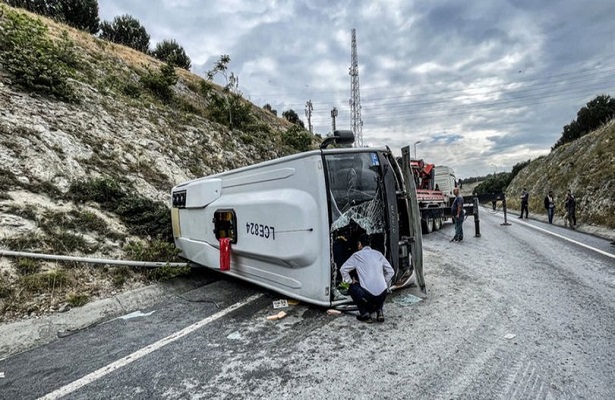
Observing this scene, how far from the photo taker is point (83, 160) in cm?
791

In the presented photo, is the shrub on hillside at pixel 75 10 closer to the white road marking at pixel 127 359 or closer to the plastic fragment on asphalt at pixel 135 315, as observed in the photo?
the plastic fragment on asphalt at pixel 135 315

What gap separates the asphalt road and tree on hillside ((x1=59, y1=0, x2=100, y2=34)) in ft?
88.8

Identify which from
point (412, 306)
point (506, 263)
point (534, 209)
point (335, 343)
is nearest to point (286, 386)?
point (335, 343)

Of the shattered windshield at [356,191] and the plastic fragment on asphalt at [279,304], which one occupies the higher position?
the shattered windshield at [356,191]

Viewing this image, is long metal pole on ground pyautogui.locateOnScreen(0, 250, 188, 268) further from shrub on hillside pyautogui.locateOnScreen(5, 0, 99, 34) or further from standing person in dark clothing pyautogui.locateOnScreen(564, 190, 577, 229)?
shrub on hillside pyautogui.locateOnScreen(5, 0, 99, 34)

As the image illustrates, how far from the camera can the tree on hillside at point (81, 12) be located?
23.2 m

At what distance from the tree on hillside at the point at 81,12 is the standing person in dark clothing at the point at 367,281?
91.3ft

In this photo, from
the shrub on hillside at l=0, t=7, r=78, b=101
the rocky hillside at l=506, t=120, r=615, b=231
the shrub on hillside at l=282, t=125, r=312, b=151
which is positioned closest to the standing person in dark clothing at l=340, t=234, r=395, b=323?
the shrub on hillside at l=0, t=7, r=78, b=101

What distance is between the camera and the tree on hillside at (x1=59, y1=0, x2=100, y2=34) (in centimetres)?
2317

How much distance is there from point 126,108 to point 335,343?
11.7 m

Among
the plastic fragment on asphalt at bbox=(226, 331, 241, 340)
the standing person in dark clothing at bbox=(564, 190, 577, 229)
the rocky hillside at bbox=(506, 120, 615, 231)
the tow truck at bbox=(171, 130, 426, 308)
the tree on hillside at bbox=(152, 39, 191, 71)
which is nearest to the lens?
the plastic fragment on asphalt at bbox=(226, 331, 241, 340)

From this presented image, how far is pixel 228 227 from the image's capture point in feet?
17.5

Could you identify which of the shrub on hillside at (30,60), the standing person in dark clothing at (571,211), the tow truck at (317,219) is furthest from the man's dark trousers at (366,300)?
the standing person in dark clothing at (571,211)

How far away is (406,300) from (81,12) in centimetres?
2987
